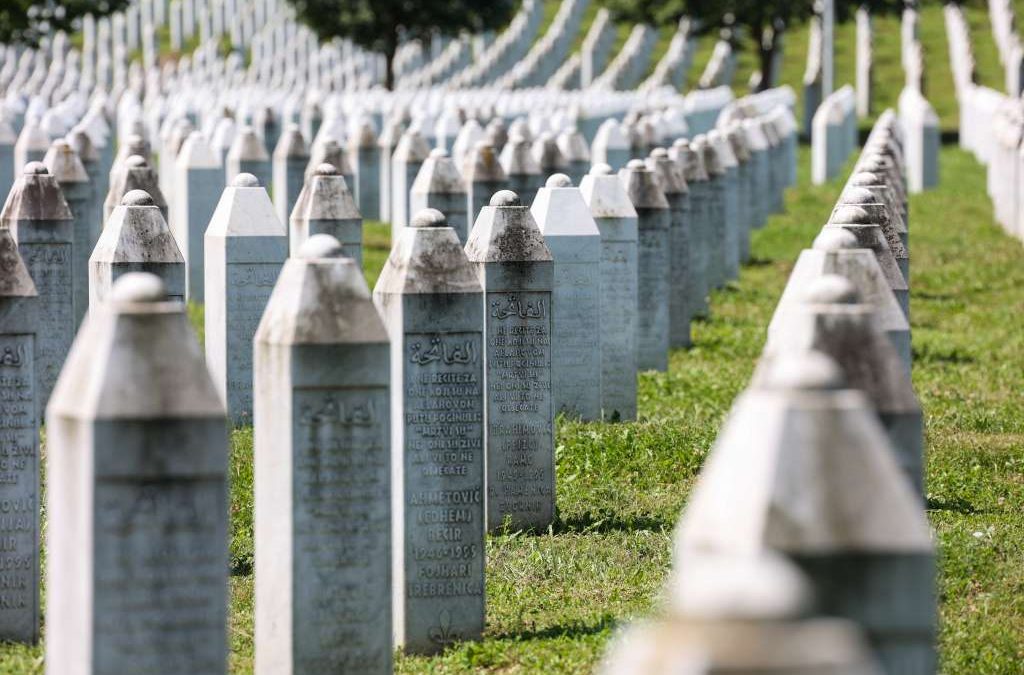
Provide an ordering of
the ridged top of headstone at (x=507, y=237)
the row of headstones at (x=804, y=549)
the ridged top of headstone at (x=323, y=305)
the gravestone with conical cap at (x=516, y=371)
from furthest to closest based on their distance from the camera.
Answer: the ridged top of headstone at (x=507, y=237) < the gravestone with conical cap at (x=516, y=371) < the ridged top of headstone at (x=323, y=305) < the row of headstones at (x=804, y=549)

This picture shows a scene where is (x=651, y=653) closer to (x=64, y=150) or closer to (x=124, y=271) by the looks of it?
(x=124, y=271)

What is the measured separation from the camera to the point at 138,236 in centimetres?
1296

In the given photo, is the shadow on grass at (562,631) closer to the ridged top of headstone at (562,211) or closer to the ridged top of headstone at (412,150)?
the ridged top of headstone at (562,211)

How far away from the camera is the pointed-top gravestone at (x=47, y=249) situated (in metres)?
14.6

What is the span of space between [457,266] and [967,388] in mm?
8102

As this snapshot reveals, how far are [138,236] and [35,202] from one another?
2069 millimetres

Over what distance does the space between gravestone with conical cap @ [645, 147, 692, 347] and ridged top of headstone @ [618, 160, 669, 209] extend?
→ 1.23 metres

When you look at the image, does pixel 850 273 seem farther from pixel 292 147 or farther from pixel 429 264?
pixel 292 147

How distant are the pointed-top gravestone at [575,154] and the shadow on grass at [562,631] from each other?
14.7m

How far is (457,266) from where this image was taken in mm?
9898

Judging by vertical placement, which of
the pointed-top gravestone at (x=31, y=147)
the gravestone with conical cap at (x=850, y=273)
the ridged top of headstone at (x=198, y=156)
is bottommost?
the gravestone with conical cap at (x=850, y=273)

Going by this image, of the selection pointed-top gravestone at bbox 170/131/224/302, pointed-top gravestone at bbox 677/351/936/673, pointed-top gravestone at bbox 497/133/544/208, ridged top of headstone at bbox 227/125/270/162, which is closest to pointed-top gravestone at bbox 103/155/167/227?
pointed-top gravestone at bbox 170/131/224/302

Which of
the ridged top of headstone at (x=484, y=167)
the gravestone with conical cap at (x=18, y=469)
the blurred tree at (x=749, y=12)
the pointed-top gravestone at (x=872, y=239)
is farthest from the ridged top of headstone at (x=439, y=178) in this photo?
the blurred tree at (x=749, y=12)

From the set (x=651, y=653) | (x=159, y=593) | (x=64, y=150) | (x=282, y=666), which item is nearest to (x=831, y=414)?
(x=651, y=653)
